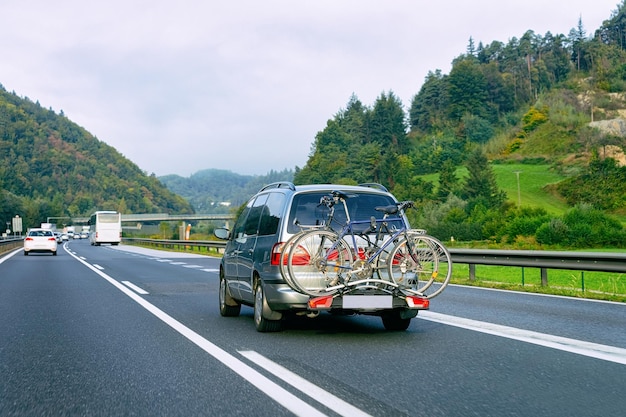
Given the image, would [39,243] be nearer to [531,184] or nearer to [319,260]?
[319,260]

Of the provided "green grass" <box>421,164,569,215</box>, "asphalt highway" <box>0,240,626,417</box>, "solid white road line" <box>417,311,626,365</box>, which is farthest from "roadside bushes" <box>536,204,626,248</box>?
"solid white road line" <box>417,311,626,365</box>

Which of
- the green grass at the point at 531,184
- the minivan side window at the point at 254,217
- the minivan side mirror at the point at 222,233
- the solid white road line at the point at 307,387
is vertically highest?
the green grass at the point at 531,184

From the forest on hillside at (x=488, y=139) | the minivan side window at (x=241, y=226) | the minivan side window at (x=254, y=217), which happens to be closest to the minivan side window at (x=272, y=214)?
the minivan side window at (x=254, y=217)

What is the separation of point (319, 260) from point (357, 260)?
42 centimetres

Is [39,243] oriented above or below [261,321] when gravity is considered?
above

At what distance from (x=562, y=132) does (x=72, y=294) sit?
150 metres

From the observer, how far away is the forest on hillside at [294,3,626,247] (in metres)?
111

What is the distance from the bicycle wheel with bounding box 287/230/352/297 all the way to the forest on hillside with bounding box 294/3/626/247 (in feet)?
264

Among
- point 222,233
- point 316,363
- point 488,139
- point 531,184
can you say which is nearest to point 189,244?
point 222,233

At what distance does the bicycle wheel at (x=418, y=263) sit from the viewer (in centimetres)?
848

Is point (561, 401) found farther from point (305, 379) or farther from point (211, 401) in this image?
point (211, 401)

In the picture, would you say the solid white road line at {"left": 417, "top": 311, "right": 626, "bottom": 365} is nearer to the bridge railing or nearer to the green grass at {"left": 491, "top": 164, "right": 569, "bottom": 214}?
the bridge railing

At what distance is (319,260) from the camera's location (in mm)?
8391

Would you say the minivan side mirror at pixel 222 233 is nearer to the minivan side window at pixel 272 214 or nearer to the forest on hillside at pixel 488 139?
the minivan side window at pixel 272 214
